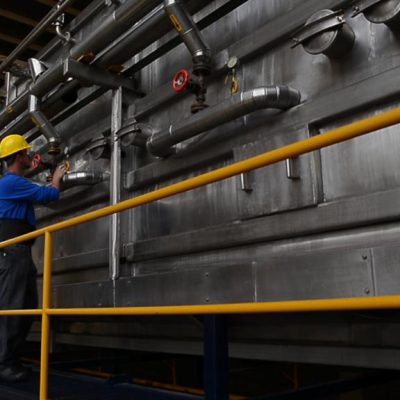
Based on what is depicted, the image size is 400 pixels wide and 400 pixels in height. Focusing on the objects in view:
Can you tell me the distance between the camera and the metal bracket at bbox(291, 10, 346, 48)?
220 centimetres

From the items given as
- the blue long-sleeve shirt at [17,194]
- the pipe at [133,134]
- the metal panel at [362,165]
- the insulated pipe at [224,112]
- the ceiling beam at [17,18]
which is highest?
the ceiling beam at [17,18]

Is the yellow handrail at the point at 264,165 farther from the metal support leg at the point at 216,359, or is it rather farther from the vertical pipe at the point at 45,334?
the metal support leg at the point at 216,359

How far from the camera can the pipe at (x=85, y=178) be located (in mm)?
3809

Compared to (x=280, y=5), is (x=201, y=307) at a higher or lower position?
lower

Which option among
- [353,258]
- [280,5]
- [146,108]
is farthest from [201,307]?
[146,108]

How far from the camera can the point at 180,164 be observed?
3.15 metres

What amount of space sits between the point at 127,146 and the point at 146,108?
0.31 meters

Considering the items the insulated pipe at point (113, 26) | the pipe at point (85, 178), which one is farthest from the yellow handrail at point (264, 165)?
the insulated pipe at point (113, 26)

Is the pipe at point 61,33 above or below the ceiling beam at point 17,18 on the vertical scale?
below

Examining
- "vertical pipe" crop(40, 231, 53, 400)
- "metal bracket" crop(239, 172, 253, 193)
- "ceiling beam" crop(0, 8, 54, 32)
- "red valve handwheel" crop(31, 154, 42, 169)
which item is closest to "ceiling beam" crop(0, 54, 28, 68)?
"ceiling beam" crop(0, 8, 54, 32)

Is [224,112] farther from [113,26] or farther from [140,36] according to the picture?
[113,26]

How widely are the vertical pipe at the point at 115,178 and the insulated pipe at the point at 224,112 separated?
0.38 meters

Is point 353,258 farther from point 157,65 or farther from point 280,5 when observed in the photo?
point 157,65

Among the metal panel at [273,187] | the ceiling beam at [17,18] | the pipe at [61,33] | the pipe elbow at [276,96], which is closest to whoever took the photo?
the metal panel at [273,187]
